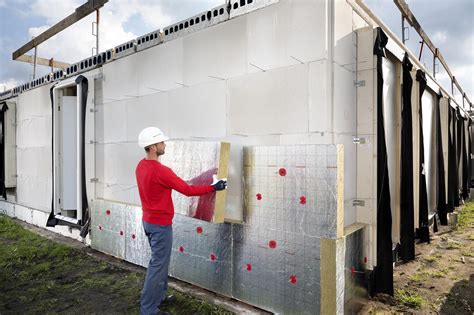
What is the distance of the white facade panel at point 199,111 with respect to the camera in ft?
11.0

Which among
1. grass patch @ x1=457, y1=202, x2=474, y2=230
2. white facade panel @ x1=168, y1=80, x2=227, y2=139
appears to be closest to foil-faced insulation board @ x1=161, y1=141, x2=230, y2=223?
white facade panel @ x1=168, y1=80, x2=227, y2=139

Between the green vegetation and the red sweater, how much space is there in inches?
38.1

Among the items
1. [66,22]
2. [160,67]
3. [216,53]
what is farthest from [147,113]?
[66,22]

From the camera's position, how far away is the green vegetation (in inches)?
121

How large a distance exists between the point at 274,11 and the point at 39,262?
14.8 ft

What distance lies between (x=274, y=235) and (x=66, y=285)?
260 cm

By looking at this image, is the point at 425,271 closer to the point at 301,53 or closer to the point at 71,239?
the point at 301,53

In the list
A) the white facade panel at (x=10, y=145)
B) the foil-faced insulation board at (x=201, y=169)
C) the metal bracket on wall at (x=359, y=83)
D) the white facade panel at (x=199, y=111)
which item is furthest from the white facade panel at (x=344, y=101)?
→ the white facade panel at (x=10, y=145)

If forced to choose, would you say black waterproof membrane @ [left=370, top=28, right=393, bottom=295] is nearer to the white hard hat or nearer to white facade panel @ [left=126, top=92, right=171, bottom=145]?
the white hard hat

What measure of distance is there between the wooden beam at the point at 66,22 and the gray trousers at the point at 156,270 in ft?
12.5

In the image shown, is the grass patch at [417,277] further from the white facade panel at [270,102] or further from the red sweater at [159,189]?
the red sweater at [159,189]

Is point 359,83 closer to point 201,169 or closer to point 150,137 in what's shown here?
point 201,169

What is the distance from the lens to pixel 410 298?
3100 millimetres

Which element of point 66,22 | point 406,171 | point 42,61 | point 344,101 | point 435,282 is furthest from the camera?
point 42,61
